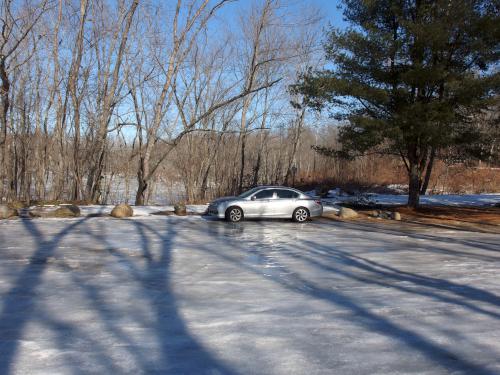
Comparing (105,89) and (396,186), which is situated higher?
(105,89)

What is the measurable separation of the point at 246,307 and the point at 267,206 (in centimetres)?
1208

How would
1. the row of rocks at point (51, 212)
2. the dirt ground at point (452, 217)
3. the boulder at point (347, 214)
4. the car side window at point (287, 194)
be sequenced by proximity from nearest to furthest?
the row of rocks at point (51, 212) → the dirt ground at point (452, 217) → the car side window at point (287, 194) → the boulder at point (347, 214)

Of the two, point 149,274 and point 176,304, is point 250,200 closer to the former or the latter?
point 149,274

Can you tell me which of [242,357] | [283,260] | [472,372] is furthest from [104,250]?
[472,372]

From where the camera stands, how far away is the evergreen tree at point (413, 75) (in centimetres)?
1867

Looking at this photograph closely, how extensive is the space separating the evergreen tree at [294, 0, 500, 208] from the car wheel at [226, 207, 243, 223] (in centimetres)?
578

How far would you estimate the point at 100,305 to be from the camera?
6402 mm

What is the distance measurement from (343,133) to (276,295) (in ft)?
48.8

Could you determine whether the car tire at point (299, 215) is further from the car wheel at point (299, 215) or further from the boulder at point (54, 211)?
the boulder at point (54, 211)

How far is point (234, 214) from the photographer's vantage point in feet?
59.3

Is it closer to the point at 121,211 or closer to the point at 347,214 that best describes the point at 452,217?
the point at 347,214

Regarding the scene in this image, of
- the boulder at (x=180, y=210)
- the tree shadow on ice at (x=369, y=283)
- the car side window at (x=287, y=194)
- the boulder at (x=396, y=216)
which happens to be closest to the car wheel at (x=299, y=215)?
the car side window at (x=287, y=194)

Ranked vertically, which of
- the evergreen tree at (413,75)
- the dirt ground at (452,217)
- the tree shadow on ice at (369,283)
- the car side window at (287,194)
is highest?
the evergreen tree at (413,75)

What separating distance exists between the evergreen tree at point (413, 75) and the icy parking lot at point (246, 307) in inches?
307
